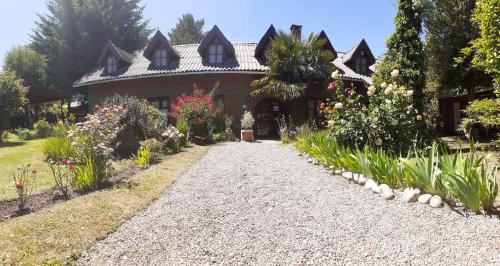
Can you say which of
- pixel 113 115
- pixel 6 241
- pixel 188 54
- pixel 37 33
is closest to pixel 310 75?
pixel 188 54

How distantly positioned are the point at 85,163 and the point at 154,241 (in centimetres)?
380

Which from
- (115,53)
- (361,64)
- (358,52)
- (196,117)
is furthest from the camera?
(361,64)

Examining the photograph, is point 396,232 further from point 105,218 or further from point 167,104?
point 167,104

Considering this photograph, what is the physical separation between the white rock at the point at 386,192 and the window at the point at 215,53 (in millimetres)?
16330

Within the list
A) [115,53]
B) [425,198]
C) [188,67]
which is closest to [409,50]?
[425,198]

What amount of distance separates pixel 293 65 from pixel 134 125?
9531mm

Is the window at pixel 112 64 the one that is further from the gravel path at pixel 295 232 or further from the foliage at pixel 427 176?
the foliage at pixel 427 176

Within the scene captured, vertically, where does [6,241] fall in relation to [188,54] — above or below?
below

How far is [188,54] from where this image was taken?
2223 centimetres

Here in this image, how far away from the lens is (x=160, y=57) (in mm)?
21688

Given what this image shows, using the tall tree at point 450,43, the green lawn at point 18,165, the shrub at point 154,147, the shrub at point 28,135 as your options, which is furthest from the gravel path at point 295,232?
the shrub at point 28,135

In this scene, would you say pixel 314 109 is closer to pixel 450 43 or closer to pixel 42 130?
pixel 450 43

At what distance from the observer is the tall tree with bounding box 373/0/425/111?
13383 mm

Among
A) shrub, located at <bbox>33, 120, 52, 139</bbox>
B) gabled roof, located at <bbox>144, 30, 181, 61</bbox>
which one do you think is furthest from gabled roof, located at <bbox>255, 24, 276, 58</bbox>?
shrub, located at <bbox>33, 120, 52, 139</bbox>
